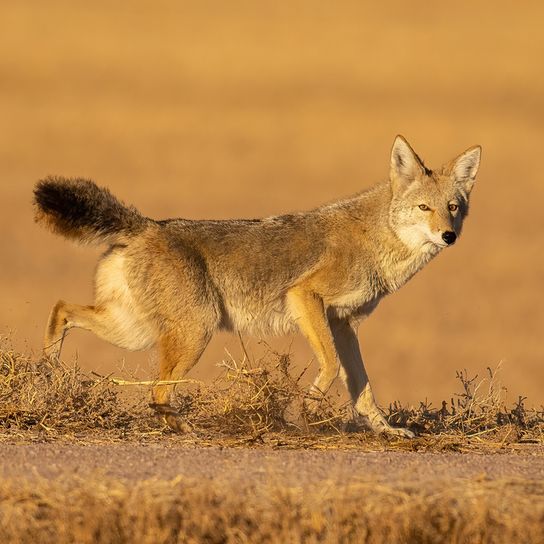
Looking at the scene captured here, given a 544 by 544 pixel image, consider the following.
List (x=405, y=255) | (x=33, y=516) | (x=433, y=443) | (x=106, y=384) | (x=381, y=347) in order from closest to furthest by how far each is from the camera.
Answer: (x=33, y=516)
(x=433, y=443)
(x=106, y=384)
(x=405, y=255)
(x=381, y=347)

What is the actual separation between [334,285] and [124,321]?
1.48 metres

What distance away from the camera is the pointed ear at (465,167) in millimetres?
10922

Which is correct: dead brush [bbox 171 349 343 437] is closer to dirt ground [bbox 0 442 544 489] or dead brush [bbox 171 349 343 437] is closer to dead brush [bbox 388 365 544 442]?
dead brush [bbox 388 365 544 442]

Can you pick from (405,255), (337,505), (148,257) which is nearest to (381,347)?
(405,255)

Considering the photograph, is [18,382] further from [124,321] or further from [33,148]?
[33,148]

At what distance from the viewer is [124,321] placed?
9672 millimetres

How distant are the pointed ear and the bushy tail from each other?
2458mm

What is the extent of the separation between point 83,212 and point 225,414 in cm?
164

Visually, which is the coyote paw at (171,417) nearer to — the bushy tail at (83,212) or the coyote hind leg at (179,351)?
the coyote hind leg at (179,351)

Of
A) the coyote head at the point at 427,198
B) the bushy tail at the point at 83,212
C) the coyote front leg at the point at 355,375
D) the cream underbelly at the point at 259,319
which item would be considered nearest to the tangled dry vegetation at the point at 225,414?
the coyote front leg at the point at 355,375

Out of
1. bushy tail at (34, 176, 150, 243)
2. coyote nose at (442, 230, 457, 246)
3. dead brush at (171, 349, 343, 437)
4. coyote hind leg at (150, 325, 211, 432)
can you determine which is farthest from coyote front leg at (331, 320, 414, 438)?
bushy tail at (34, 176, 150, 243)

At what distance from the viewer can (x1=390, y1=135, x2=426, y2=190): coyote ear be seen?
10.8 meters

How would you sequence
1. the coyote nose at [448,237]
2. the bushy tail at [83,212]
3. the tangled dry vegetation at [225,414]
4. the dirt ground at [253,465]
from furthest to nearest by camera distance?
the coyote nose at [448,237] < the bushy tail at [83,212] < the tangled dry vegetation at [225,414] < the dirt ground at [253,465]

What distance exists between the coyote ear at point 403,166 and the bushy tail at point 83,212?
203 cm
